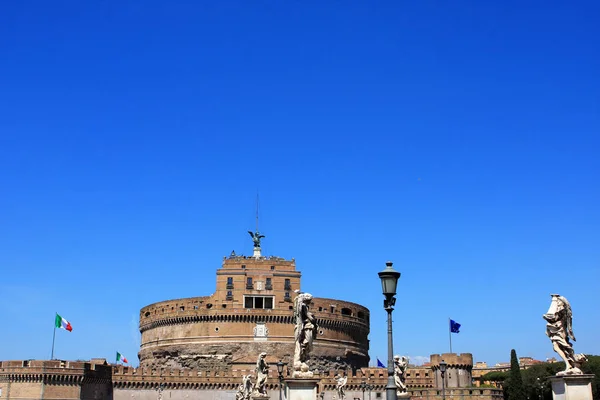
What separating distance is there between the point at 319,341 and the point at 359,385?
731 cm

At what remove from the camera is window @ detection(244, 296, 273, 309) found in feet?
277

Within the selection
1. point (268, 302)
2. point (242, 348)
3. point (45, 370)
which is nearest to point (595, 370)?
point (268, 302)

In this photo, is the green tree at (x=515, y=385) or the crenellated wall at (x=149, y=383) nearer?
the crenellated wall at (x=149, y=383)

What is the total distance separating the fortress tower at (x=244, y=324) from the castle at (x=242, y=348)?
0.11m

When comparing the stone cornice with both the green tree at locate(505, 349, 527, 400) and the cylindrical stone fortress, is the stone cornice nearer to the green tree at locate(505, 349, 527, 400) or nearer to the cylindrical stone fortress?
the cylindrical stone fortress

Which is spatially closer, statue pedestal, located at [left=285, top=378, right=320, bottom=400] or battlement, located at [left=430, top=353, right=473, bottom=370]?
statue pedestal, located at [left=285, top=378, right=320, bottom=400]

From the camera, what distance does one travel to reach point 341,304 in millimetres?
88938

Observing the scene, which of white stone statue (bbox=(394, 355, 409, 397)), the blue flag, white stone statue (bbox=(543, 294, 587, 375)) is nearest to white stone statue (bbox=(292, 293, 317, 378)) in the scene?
white stone statue (bbox=(543, 294, 587, 375))

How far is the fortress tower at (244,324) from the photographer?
3250 inches

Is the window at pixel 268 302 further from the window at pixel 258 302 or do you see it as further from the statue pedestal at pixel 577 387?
the statue pedestal at pixel 577 387

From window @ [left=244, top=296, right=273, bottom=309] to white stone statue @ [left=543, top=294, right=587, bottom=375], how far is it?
68.2 meters

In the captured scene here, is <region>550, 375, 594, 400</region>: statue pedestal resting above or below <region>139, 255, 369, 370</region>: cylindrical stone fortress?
below

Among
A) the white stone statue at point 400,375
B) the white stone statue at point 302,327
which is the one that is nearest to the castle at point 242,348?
the white stone statue at point 400,375

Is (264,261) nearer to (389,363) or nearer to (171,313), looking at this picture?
(171,313)
